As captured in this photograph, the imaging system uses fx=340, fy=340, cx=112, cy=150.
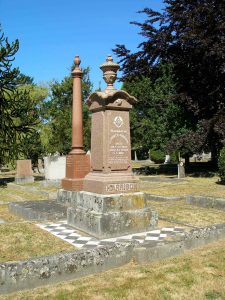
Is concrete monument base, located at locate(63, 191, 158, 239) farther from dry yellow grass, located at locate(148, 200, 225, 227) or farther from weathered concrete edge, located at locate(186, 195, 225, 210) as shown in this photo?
weathered concrete edge, located at locate(186, 195, 225, 210)

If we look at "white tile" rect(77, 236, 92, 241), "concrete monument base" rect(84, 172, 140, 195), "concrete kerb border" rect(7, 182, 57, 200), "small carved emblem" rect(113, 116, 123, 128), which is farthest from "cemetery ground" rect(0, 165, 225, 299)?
"concrete kerb border" rect(7, 182, 57, 200)

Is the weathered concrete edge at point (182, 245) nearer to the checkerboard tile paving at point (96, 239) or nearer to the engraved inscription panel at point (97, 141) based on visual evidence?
the checkerboard tile paving at point (96, 239)

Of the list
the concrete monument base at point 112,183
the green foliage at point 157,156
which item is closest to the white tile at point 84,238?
the concrete monument base at point 112,183

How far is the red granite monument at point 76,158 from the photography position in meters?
13.8

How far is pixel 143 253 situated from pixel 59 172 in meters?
16.9

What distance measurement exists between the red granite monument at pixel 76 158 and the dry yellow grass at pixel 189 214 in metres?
3.18

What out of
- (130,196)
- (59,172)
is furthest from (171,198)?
(59,172)

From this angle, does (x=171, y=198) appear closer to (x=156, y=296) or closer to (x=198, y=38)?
(x=156, y=296)

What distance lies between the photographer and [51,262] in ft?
17.0

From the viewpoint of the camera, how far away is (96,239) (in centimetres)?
787

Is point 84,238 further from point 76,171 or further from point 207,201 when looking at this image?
point 76,171

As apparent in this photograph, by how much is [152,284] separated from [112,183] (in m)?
3.62

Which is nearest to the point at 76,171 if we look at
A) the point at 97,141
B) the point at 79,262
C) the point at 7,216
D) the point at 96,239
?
the point at 7,216

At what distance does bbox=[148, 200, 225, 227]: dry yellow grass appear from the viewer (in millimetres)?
9578
